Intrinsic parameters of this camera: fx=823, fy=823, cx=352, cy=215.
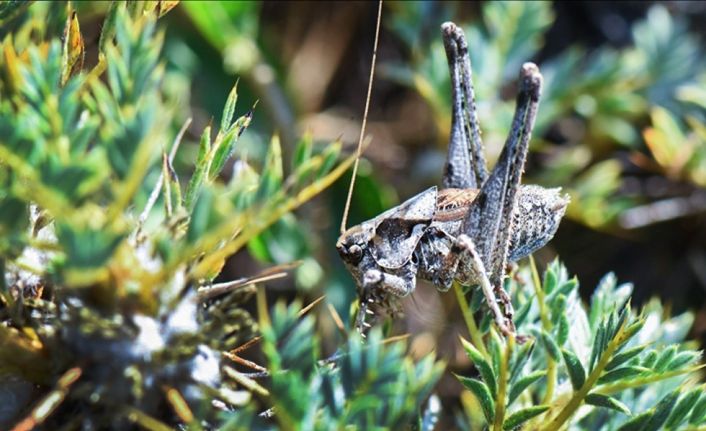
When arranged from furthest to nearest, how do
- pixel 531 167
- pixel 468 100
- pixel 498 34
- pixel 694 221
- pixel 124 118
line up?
pixel 531 167 < pixel 694 221 < pixel 498 34 < pixel 468 100 < pixel 124 118

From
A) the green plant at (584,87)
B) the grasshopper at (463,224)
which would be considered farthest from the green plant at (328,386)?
the green plant at (584,87)

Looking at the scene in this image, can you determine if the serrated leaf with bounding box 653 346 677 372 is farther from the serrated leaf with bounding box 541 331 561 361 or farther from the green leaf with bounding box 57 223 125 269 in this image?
the green leaf with bounding box 57 223 125 269

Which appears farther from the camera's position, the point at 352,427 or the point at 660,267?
the point at 660,267

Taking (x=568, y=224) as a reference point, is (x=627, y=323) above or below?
above

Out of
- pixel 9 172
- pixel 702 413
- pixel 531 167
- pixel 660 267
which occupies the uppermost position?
pixel 9 172

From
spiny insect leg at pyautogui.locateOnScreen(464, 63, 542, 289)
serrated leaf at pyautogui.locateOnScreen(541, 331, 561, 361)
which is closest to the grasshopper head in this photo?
spiny insect leg at pyautogui.locateOnScreen(464, 63, 542, 289)

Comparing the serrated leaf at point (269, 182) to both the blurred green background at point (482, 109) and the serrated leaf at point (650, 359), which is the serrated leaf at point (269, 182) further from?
the blurred green background at point (482, 109)

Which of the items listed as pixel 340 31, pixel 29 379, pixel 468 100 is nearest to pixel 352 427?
pixel 29 379

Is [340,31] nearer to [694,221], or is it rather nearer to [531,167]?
[531,167]
